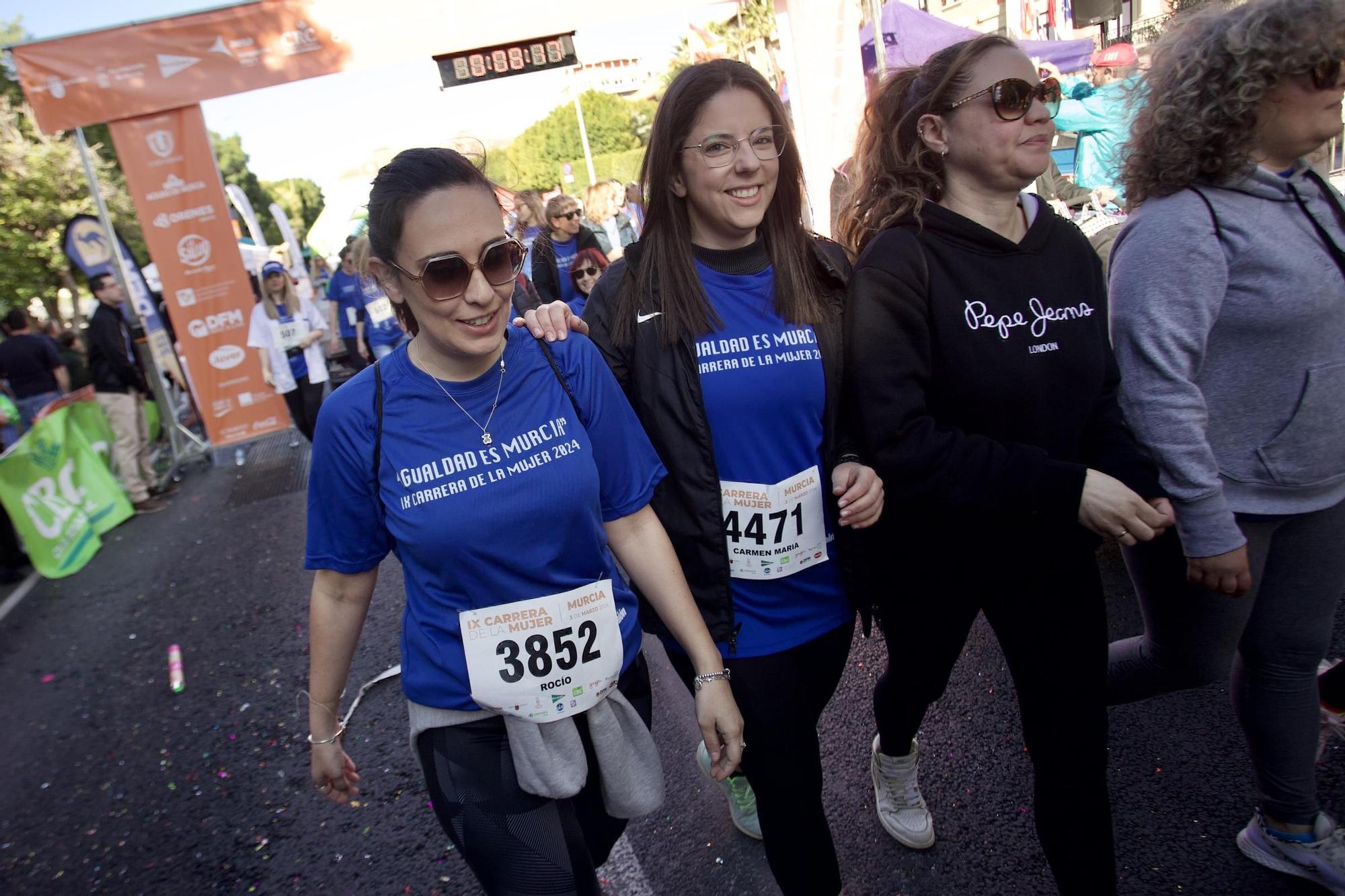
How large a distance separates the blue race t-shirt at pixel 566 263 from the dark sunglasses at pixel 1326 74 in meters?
5.73

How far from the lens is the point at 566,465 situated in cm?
176

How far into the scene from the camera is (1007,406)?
188 cm

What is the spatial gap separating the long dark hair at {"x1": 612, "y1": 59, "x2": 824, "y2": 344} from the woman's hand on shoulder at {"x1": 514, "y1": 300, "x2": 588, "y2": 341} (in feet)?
0.30

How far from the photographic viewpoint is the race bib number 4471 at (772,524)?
77.7 inches

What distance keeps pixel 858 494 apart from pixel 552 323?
756mm

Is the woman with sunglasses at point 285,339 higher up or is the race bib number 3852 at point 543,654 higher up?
the race bib number 3852 at point 543,654

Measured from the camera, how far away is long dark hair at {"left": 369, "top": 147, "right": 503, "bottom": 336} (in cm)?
169

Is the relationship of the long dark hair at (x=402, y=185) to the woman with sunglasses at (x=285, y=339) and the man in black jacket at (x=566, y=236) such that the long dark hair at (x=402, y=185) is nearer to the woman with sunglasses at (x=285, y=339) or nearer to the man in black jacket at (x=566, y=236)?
the man in black jacket at (x=566, y=236)

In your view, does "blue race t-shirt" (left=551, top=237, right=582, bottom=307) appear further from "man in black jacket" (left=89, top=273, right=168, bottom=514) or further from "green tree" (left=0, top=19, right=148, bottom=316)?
"green tree" (left=0, top=19, right=148, bottom=316)

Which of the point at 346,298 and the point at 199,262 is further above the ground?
the point at 199,262

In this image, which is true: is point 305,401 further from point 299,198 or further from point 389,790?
point 299,198

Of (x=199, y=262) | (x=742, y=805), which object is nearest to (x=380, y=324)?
(x=199, y=262)

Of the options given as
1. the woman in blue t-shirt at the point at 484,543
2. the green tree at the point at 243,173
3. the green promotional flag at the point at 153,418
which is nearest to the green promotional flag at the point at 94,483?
the green promotional flag at the point at 153,418

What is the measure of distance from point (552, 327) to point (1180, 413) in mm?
1375
